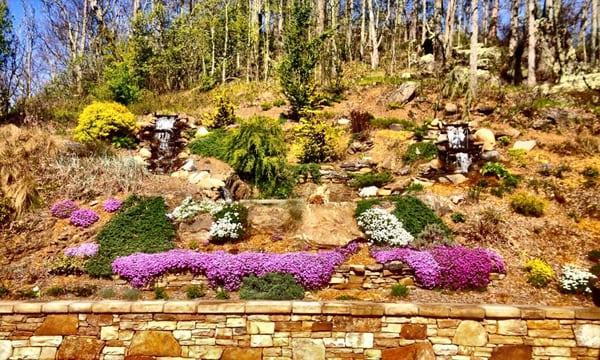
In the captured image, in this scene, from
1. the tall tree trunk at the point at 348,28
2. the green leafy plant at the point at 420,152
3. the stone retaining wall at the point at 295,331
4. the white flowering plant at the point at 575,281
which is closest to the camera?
the stone retaining wall at the point at 295,331

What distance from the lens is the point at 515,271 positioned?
7.99 m

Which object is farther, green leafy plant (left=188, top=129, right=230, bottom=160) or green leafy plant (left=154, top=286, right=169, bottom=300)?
green leafy plant (left=188, top=129, right=230, bottom=160)

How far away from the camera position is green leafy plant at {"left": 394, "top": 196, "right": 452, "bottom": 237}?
8961 mm

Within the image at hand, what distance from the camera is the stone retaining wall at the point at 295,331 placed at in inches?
206

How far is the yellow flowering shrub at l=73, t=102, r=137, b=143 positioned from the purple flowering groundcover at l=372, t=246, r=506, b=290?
1107cm

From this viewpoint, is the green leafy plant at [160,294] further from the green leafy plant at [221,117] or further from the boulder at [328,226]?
the green leafy plant at [221,117]

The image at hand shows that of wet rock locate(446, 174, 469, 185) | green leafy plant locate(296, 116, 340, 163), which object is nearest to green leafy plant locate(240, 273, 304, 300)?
wet rock locate(446, 174, 469, 185)

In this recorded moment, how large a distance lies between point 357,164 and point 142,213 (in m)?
6.38

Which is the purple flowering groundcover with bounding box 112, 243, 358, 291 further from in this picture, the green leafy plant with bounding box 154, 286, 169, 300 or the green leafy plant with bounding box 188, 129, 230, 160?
the green leafy plant with bounding box 188, 129, 230, 160

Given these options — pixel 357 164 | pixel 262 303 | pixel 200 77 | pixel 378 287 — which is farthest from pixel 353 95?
pixel 262 303

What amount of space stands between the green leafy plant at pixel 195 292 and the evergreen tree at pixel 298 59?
10.9 meters

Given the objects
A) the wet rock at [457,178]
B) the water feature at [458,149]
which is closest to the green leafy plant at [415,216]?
the wet rock at [457,178]

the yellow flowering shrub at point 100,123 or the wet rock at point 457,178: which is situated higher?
the yellow flowering shrub at point 100,123

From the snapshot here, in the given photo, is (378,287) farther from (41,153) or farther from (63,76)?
(63,76)
